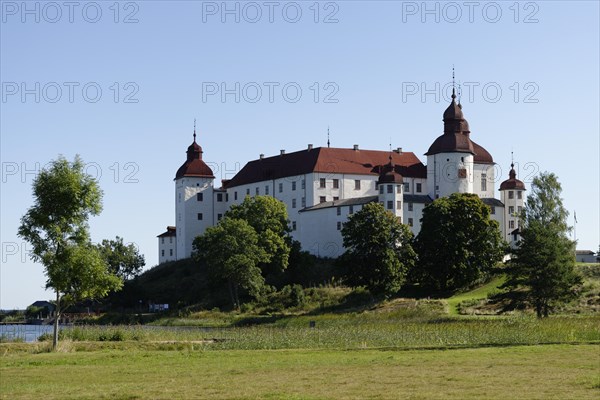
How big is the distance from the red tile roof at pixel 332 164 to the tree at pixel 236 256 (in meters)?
19.3

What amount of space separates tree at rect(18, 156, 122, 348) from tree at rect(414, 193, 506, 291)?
49206mm

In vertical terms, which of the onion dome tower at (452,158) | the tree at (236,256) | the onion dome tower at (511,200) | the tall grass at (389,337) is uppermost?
the onion dome tower at (452,158)

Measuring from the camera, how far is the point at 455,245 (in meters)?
88.4

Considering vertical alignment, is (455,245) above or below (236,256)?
above

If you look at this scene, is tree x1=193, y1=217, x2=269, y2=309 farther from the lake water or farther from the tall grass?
the tall grass

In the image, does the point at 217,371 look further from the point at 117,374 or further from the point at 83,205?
the point at 83,205

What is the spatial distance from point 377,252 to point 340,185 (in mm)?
27183

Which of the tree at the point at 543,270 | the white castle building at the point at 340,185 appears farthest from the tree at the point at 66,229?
the white castle building at the point at 340,185

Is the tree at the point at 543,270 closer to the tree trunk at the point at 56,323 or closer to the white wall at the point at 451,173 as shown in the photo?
the tree trunk at the point at 56,323

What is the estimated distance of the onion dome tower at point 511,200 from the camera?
351ft

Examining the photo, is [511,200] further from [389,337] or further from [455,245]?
[389,337]

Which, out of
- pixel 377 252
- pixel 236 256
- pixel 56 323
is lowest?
pixel 56 323

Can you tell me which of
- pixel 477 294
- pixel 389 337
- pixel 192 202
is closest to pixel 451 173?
pixel 477 294

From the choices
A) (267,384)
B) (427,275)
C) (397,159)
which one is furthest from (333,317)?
(267,384)
